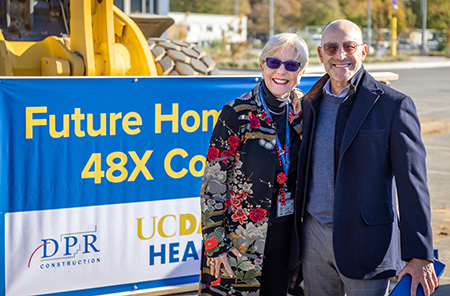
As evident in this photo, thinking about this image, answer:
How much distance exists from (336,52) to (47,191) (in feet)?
7.45

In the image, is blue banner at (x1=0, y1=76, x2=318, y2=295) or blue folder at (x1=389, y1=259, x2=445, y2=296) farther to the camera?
blue banner at (x1=0, y1=76, x2=318, y2=295)

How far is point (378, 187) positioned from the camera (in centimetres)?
286

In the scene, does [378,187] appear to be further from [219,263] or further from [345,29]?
[219,263]

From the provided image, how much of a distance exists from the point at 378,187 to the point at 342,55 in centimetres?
57

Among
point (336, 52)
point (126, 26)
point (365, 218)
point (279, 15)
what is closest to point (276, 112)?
point (336, 52)

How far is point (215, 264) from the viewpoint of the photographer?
310 centimetres

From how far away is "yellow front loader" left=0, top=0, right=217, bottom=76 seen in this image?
5680mm

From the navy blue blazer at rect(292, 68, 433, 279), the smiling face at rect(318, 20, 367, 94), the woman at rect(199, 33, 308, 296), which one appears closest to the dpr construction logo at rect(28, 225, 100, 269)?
the woman at rect(199, 33, 308, 296)

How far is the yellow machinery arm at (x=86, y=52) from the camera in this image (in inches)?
223

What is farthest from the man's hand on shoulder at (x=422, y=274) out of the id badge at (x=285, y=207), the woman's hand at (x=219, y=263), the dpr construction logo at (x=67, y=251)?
the dpr construction logo at (x=67, y=251)

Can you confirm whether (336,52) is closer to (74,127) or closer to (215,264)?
(215,264)

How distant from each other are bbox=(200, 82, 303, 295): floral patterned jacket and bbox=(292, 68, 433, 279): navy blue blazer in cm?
33

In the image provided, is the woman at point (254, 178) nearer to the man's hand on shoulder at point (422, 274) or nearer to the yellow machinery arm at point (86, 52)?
the man's hand on shoulder at point (422, 274)

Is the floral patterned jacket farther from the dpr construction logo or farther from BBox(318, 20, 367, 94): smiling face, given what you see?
the dpr construction logo
